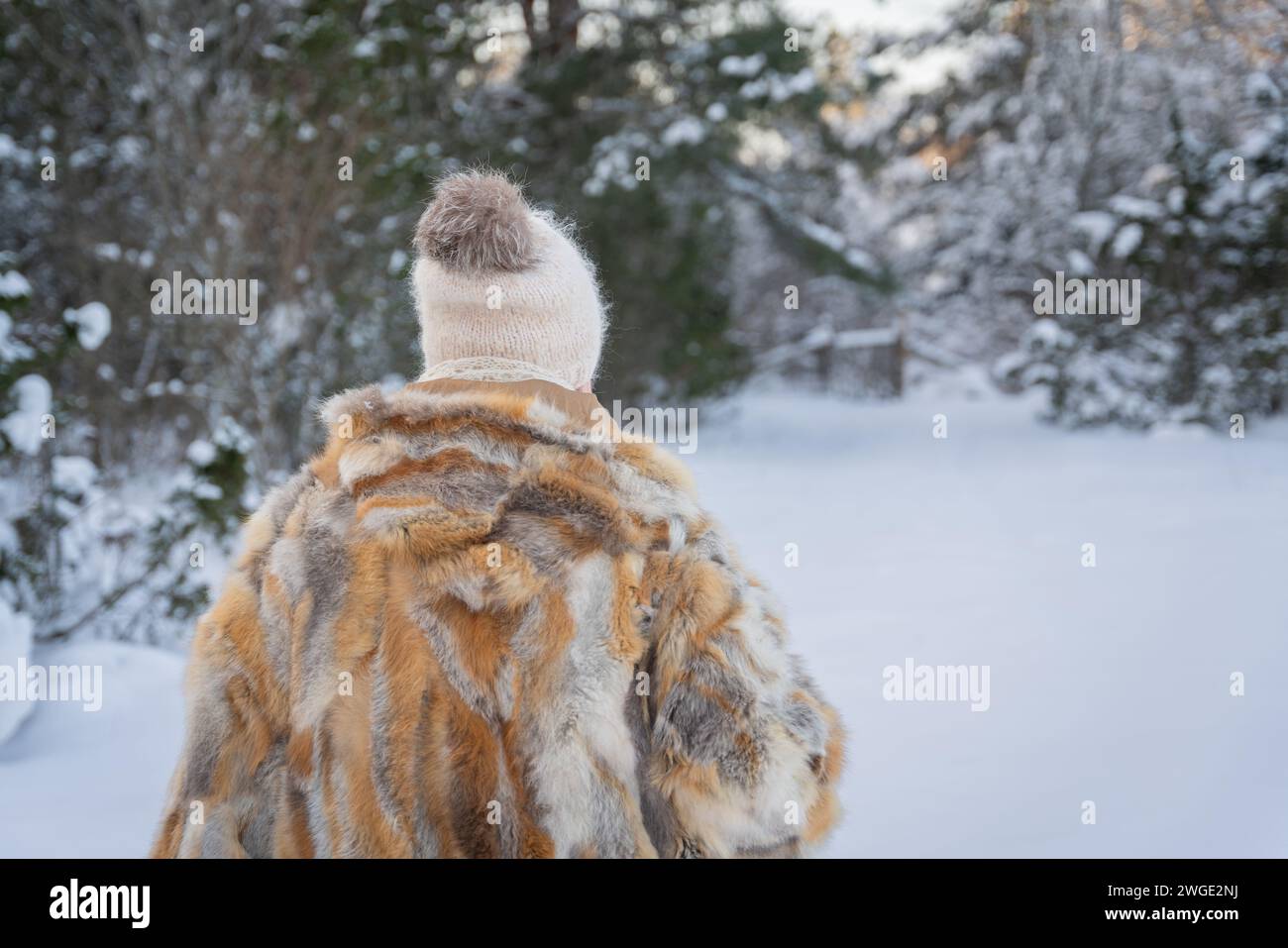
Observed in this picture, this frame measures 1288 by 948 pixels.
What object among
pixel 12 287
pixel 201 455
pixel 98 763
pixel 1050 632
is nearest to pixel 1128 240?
pixel 1050 632

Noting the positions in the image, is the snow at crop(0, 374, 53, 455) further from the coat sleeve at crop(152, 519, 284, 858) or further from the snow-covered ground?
the coat sleeve at crop(152, 519, 284, 858)

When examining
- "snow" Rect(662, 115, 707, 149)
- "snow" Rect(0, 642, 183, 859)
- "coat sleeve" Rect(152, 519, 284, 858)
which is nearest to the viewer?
"coat sleeve" Rect(152, 519, 284, 858)

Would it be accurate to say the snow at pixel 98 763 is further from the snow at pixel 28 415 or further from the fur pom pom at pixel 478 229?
the fur pom pom at pixel 478 229

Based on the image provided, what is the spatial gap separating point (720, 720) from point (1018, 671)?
3480mm

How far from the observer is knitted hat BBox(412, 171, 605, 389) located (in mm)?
1446

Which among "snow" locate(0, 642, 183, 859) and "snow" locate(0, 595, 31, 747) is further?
"snow" locate(0, 595, 31, 747)

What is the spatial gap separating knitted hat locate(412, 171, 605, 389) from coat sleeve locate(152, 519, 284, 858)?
19.9 inches

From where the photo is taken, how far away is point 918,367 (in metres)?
19.0

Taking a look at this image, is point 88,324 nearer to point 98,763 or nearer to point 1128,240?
point 98,763

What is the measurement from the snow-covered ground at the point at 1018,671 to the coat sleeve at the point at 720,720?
2.20 ft

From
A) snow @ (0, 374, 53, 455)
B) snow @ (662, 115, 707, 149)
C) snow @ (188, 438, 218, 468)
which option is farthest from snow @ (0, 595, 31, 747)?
snow @ (662, 115, 707, 149)

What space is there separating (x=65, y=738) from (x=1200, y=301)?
10.6 m
